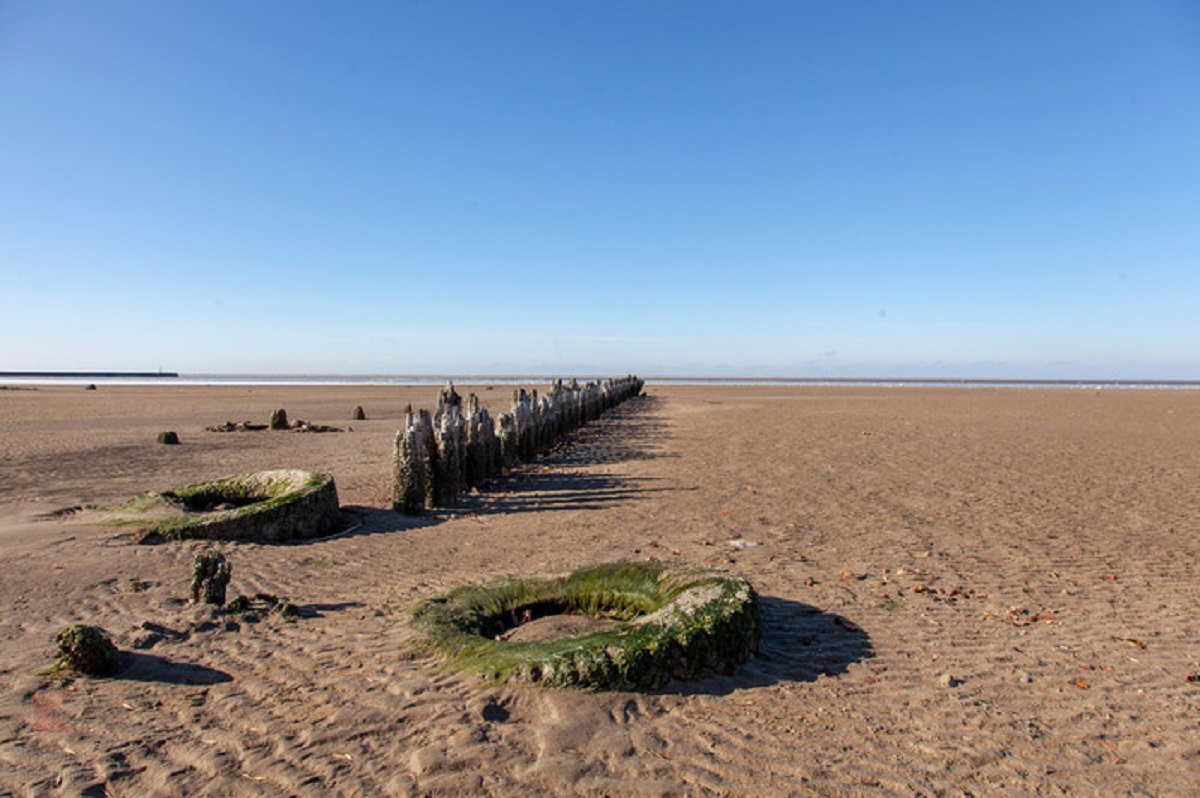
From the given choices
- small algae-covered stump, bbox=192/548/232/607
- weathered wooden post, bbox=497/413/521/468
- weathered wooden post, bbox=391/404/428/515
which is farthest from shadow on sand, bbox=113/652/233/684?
weathered wooden post, bbox=497/413/521/468

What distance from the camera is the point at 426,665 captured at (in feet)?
14.5

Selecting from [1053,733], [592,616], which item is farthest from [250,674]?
[1053,733]

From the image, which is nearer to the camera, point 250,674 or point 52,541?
point 250,674

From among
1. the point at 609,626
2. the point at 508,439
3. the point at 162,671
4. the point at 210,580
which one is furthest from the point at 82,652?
the point at 508,439

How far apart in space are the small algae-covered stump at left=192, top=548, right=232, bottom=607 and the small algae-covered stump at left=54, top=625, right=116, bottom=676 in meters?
1.25

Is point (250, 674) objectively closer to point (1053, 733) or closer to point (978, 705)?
point (978, 705)

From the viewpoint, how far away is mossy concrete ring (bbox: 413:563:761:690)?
405cm

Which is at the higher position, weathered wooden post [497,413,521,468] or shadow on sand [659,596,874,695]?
weathered wooden post [497,413,521,468]

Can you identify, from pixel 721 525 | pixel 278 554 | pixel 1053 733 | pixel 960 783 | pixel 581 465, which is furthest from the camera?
pixel 581 465

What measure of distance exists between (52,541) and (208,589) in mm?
3392

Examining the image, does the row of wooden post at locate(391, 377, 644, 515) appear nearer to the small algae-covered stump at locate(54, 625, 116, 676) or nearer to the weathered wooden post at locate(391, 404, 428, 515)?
the weathered wooden post at locate(391, 404, 428, 515)

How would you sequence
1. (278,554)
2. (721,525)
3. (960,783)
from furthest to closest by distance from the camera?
(721,525)
(278,554)
(960,783)

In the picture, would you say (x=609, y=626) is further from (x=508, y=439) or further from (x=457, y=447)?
(x=508, y=439)

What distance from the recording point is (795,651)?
15.4 feet
